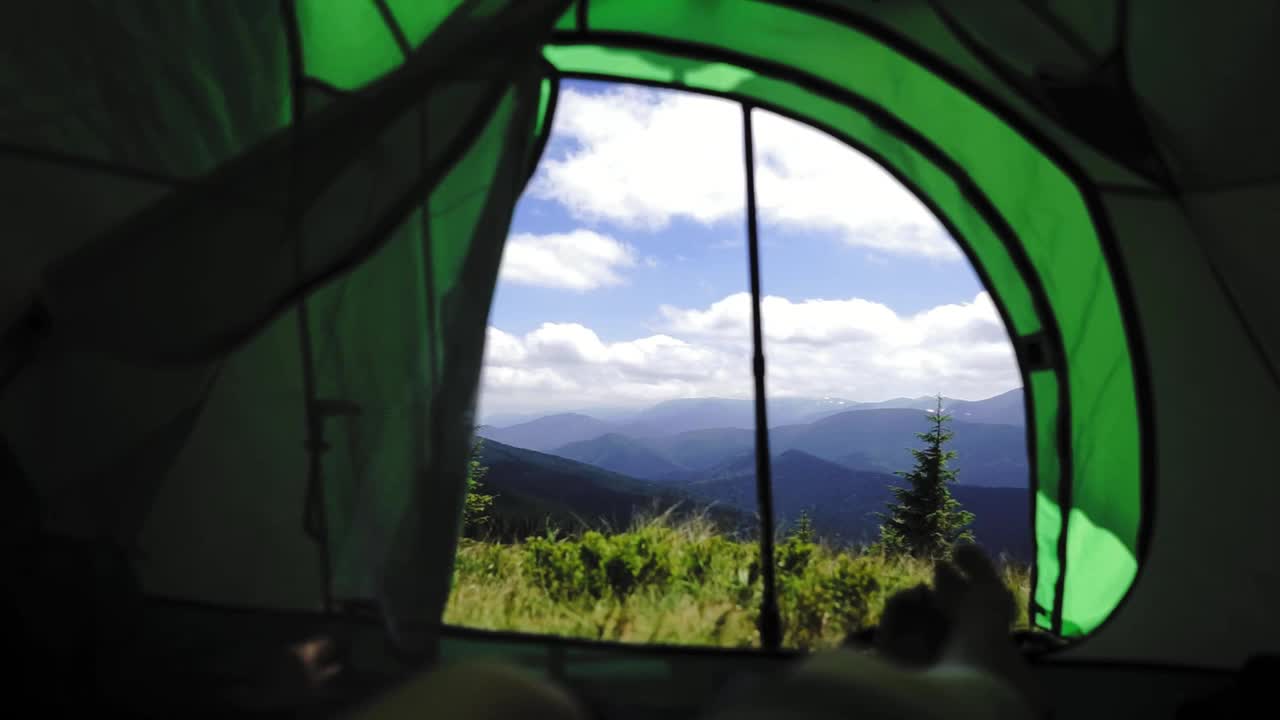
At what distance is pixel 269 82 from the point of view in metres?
1.29

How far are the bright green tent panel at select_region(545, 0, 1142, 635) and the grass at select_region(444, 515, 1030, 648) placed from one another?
938 millimetres

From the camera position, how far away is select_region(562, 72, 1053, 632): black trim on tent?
2041 millimetres

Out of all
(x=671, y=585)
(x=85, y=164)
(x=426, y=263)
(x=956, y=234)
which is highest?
(x=956, y=234)

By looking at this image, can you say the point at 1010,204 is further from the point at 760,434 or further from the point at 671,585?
the point at 671,585

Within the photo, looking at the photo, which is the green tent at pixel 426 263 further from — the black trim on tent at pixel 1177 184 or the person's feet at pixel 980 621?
the person's feet at pixel 980 621

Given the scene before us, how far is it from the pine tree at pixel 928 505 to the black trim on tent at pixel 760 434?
24.0 ft

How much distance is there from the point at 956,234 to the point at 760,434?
84 cm

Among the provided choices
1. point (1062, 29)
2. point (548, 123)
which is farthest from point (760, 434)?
point (1062, 29)

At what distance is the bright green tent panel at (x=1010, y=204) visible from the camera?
1.77 meters

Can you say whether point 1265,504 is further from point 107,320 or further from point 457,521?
point 107,320

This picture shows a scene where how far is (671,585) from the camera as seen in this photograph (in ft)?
11.4

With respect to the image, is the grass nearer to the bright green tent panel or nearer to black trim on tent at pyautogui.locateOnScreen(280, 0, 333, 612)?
the bright green tent panel

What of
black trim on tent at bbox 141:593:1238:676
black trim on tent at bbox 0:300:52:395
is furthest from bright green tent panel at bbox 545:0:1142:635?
black trim on tent at bbox 0:300:52:395

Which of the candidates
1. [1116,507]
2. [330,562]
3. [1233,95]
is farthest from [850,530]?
[330,562]
